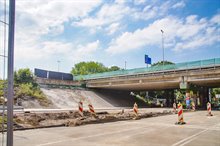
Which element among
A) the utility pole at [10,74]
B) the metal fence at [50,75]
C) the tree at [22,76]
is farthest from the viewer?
the metal fence at [50,75]

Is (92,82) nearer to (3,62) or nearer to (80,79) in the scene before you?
(80,79)

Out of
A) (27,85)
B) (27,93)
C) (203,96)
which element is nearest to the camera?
(27,93)

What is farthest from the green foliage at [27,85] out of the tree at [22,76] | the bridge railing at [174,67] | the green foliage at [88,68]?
the green foliage at [88,68]

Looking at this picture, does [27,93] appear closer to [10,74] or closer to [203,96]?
[10,74]

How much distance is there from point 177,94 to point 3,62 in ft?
260

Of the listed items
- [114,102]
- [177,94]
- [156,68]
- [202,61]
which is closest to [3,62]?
[202,61]

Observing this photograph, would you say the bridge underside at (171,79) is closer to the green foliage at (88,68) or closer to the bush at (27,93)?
the bush at (27,93)

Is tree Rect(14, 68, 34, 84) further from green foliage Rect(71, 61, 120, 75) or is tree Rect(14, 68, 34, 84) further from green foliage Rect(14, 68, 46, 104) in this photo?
green foliage Rect(71, 61, 120, 75)

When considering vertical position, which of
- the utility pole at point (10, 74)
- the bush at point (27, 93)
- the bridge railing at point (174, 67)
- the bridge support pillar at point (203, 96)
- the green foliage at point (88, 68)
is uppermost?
the green foliage at point (88, 68)

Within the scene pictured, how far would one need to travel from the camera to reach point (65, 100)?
41.4 meters

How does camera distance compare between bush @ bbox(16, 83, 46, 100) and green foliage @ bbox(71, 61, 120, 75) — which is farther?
green foliage @ bbox(71, 61, 120, 75)

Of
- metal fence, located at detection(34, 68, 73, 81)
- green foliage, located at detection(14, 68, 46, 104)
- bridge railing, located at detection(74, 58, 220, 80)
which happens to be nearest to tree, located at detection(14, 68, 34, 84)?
green foliage, located at detection(14, 68, 46, 104)

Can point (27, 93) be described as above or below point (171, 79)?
below

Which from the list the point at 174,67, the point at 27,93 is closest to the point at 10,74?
the point at 27,93
